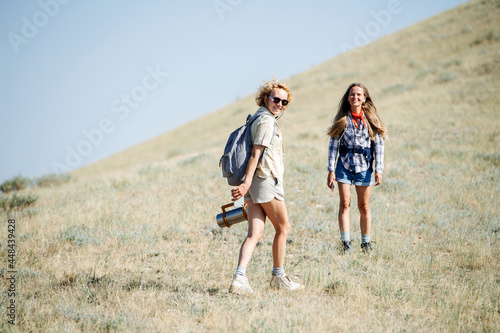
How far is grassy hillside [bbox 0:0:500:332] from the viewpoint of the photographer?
3.10 meters

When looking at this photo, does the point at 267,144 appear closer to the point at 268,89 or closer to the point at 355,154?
the point at 268,89

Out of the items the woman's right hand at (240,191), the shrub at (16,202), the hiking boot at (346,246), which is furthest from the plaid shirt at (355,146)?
Result: the shrub at (16,202)

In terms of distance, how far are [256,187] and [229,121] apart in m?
23.0

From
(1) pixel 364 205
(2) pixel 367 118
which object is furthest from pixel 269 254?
(2) pixel 367 118

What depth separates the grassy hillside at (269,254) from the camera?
3.10 metres

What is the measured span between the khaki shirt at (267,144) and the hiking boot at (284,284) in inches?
43.8

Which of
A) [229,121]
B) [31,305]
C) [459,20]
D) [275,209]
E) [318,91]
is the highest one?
[459,20]

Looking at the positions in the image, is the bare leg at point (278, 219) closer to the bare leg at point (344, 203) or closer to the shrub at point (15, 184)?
the bare leg at point (344, 203)

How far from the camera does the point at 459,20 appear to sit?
3003cm

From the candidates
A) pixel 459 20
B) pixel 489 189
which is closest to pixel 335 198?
pixel 489 189

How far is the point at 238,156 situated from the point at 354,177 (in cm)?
222

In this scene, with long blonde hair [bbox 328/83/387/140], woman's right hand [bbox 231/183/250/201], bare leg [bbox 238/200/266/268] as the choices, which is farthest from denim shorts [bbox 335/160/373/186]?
woman's right hand [bbox 231/183/250/201]

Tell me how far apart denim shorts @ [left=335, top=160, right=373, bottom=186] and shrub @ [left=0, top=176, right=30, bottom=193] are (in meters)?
12.0

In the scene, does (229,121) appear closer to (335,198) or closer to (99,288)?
(335,198)
